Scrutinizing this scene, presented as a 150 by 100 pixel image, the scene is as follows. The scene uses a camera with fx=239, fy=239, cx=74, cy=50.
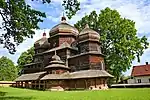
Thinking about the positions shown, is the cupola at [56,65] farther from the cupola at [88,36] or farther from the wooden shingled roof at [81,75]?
the cupola at [88,36]

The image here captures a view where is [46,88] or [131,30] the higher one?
[131,30]

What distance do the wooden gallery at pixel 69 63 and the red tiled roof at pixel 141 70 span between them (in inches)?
800

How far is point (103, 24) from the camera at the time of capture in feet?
184

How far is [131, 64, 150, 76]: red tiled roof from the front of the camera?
2552 inches

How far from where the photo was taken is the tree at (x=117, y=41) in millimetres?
53000

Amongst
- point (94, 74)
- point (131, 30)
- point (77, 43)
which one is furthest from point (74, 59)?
point (131, 30)

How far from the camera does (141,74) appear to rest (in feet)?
214

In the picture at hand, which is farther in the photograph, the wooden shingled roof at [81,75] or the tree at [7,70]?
the tree at [7,70]

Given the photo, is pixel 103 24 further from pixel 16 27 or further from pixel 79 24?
pixel 16 27

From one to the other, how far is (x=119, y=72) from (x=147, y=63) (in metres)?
16.9

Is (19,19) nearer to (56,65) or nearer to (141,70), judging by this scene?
(56,65)

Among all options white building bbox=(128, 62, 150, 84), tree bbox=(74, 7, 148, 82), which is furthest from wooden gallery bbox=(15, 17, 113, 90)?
white building bbox=(128, 62, 150, 84)

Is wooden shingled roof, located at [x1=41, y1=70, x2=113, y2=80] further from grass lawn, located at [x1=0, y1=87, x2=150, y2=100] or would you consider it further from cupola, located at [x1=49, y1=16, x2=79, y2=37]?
grass lawn, located at [x1=0, y1=87, x2=150, y2=100]

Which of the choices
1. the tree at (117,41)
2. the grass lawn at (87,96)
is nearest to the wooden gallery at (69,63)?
the tree at (117,41)
